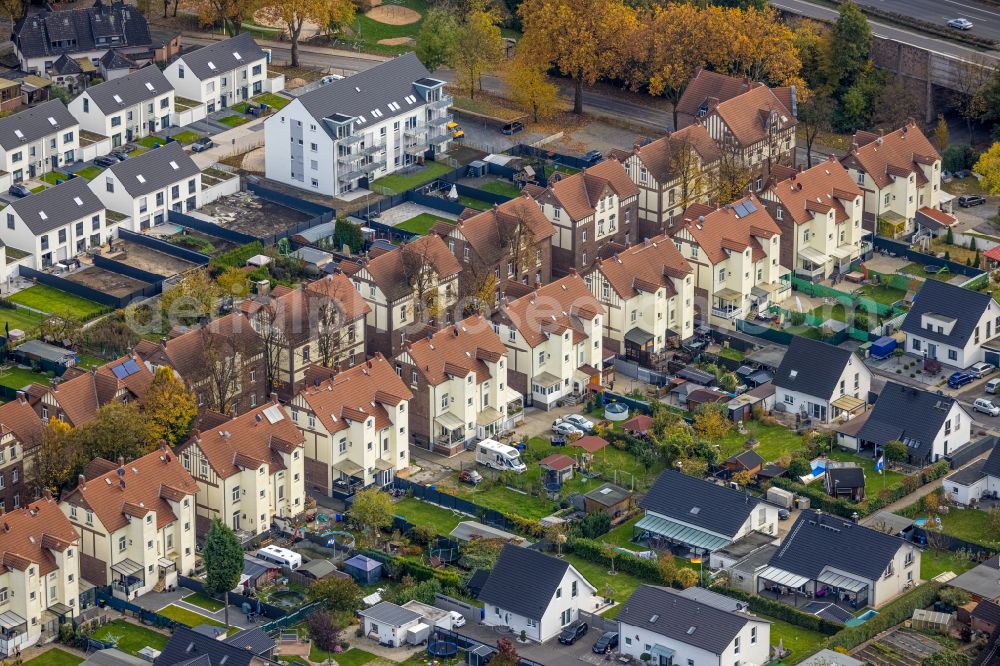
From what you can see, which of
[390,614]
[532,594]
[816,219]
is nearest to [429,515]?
[390,614]

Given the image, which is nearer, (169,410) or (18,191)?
(169,410)

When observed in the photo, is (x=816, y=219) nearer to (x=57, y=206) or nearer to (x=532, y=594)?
(x=532, y=594)

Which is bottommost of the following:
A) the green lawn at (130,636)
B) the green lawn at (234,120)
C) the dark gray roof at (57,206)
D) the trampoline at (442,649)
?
the green lawn at (130,636)

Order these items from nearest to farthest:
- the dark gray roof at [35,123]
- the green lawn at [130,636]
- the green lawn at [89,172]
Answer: the green lawn at [130,636] < the dark gray roof at [35,123] < the green lawn at [89,172]

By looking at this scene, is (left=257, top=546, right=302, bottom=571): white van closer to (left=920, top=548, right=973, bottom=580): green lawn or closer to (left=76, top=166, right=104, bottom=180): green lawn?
(left=920, top=548, right=973, bottom=580): green lawn

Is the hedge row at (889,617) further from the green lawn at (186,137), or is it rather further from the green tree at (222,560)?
the green lawn at (186,137)

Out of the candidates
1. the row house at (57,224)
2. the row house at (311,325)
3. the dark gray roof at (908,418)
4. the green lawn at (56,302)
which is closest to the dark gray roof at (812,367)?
the dark gray roof at (908,418)

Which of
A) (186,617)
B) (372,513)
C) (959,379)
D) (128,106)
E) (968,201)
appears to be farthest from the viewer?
(128,106)

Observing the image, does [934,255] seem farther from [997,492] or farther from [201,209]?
[201,209]
